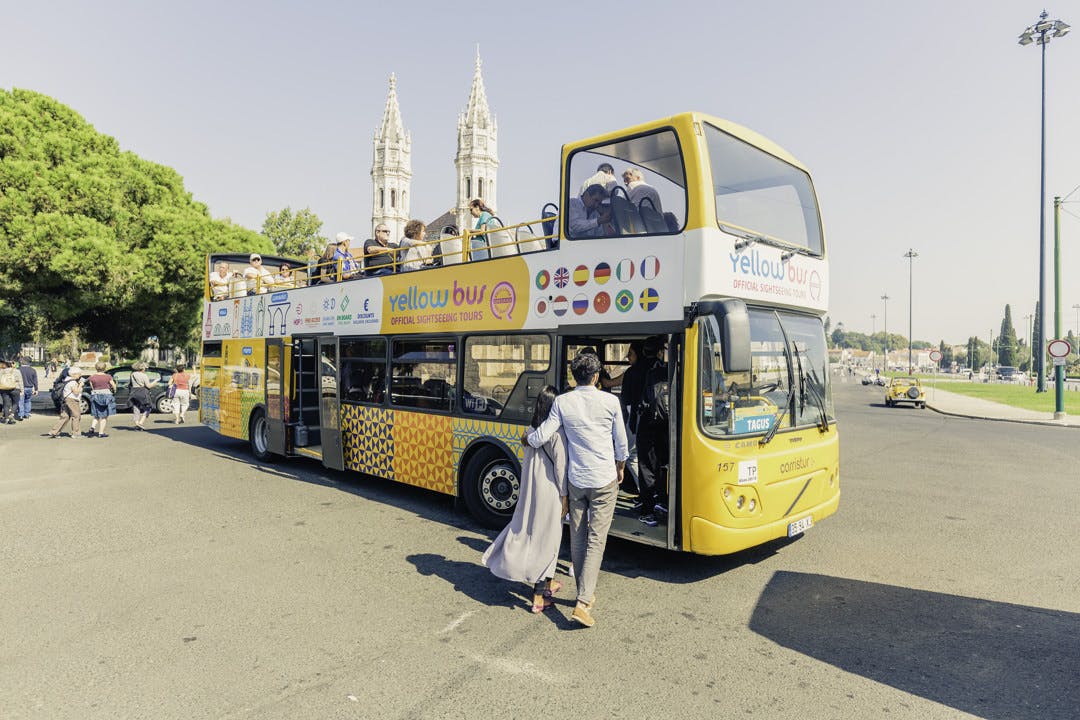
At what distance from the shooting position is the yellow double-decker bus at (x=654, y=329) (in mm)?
5066

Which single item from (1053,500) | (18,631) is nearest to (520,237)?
(18,631)

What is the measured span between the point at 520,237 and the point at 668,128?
80.0 inches

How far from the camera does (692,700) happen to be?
3.44m

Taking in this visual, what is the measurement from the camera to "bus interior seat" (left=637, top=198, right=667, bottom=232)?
5.39 meters

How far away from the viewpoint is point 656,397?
18.9ft

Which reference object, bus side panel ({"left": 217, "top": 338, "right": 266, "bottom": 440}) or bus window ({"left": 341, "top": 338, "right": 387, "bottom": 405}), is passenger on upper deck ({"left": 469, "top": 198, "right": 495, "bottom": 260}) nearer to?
bus window ({"left": 341, "top": 338, "right": 387, "bottom": 405})

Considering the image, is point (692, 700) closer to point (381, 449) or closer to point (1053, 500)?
point (381, 449)

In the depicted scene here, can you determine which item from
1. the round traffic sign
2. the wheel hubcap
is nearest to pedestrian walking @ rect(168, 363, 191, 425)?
the wheel hubcap

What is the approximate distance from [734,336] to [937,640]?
2.35 m

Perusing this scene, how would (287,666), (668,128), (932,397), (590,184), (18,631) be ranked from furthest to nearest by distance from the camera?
(932,397) → (590,184) → (668,128) → (18,631) → (287,666)

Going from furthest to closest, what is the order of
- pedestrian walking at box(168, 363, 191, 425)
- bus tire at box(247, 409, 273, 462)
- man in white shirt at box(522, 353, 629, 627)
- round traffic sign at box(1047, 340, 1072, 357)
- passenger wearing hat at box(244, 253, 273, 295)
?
round traffic sign at box(1047, 340, 1072, 357) → pedestrian walking at box(168, 363, 191, 425) → passenger wearing hat at box(244, 253, 273, 295) → bus tire at box(247, 409, 273, 462) → man in white shirt at box(522, 353, 629, 627)

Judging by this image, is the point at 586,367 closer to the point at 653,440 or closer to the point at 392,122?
the point at 653,440

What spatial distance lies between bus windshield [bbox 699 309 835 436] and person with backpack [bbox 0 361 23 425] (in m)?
18.1

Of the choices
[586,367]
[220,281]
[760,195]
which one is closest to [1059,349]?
[760,195]
